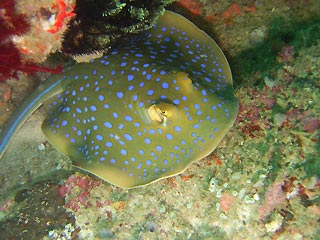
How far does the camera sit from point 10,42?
3953 mm

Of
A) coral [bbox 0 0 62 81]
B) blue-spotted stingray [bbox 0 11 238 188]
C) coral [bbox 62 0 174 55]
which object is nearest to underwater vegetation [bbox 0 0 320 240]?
blue-spotted stingray [bbox 0 11 238 188]

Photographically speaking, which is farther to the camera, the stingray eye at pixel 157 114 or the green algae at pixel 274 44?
the green algae at pixel 274 44

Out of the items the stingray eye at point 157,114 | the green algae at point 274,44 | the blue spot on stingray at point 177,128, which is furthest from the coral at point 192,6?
the blue spot on stingray at point 177,128

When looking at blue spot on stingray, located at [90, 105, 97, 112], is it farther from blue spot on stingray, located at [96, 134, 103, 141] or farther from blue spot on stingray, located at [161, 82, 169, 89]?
blue spot on stingray, located at [161, 82, 169, 89]

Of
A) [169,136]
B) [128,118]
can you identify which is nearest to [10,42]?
[128,118]

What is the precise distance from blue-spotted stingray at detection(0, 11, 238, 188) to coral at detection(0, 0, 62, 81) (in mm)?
949

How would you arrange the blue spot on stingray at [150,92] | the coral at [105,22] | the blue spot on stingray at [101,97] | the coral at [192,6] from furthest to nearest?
the coral at [192,6] → the coral at [105,22] → the blue spot on stingray at [101,97] → the blue spot on stingray at [150,92]

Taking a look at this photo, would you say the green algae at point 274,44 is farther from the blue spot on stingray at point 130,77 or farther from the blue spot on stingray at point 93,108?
the blue spot on stingray at point 93,108

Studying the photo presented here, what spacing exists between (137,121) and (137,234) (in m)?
2.18

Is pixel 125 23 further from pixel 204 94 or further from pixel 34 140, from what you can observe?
pixel 34 140

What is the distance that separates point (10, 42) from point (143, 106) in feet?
6.66

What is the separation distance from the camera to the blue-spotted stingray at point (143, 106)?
4.07m

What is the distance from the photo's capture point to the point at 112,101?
4.58m

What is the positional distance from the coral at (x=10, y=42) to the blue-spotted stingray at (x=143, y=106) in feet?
3.11
